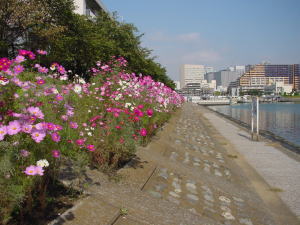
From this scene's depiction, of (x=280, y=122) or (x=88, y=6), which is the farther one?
(x=88, y=6)

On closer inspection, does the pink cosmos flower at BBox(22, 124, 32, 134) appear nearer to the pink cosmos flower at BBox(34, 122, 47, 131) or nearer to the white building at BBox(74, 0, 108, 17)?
the pink cosmos flower at BBox(34, 122, 47, 131)

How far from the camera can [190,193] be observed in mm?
4703

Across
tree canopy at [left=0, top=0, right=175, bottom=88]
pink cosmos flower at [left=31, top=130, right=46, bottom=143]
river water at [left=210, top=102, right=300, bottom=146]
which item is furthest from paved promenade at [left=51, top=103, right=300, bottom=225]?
river water at [left=210, top=102, right=300, bottom=146]

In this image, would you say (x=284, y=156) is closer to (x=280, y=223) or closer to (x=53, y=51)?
(x=280, y=223)

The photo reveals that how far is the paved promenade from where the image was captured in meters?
3.09

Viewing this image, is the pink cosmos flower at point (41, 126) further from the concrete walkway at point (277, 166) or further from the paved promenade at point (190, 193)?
the concrete walkway at point (277, 166)

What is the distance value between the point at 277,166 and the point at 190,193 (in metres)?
3.89

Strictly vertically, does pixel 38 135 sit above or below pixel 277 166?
above

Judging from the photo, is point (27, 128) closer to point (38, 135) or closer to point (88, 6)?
point (38, 135)

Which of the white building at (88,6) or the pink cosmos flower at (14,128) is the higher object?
the white building at (88,6)

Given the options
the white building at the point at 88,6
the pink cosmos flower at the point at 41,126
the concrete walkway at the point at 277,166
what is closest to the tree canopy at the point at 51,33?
the concrete walkway at the point at 277,166

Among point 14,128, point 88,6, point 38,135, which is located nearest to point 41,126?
point 38,135

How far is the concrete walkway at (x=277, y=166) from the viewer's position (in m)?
5.47

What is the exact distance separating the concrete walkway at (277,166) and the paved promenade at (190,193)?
2cm
